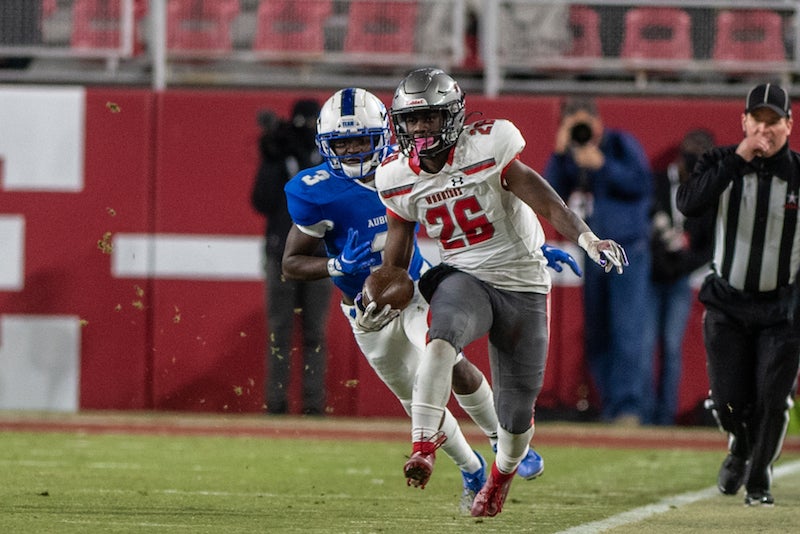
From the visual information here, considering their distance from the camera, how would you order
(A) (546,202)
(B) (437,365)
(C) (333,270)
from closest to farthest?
(B) (437,365) < (A) (546,202) < (C) (333,270)

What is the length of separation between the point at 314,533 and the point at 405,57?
6.58 metres

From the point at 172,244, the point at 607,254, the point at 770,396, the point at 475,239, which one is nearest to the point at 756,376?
the point at 770,396

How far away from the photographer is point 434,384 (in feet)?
16.9

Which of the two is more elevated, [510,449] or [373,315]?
[373,315]

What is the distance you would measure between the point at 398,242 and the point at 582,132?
490 centimetres

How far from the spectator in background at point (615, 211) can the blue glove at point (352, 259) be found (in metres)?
4.44

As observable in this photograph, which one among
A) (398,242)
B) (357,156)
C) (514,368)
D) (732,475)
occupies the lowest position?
(732,475)

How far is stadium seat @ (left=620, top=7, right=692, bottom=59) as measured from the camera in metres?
11.3

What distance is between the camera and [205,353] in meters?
11.0

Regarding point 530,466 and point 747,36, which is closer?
point 530,466

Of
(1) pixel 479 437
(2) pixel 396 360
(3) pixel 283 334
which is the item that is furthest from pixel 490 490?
(3) pixel 283 334

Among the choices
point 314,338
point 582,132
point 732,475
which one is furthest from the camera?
point 314,338

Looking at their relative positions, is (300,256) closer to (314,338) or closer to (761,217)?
(761,217)

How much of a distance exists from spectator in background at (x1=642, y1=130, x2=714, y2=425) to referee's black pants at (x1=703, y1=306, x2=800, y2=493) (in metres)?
3.86
